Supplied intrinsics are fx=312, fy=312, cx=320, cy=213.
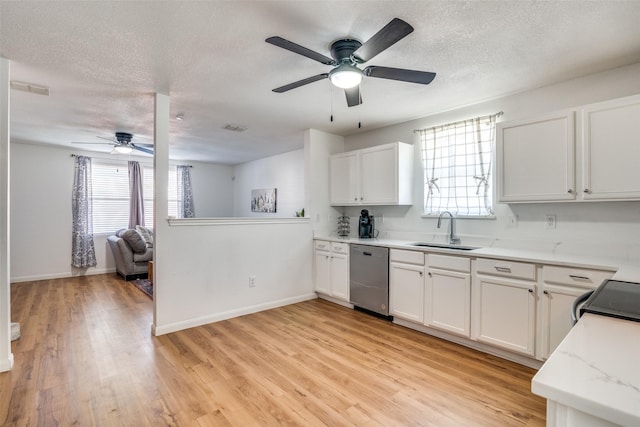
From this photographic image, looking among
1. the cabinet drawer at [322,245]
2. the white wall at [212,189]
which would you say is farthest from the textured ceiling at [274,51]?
the white wall at [212,189]

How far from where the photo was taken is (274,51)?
2.31m

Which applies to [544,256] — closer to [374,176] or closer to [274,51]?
[374,176]

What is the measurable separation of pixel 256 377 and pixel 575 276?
2439 mm

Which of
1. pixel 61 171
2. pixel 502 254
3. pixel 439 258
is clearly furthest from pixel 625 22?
pixel 61 171

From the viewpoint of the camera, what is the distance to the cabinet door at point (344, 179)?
4.29 meters

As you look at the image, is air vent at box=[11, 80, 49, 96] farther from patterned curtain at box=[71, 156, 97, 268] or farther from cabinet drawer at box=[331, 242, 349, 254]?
cabinet drawer at box=[331, 242, 349, 254]

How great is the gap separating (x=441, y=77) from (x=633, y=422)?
108 inches

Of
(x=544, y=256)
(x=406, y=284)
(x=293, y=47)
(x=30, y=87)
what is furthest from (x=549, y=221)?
(x=30, y=87)

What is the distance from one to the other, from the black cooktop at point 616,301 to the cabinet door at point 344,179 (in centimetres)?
292

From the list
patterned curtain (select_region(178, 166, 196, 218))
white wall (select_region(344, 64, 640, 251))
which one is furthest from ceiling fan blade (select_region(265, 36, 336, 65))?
patterned curtain (select_region(178, 166, 196, 218))

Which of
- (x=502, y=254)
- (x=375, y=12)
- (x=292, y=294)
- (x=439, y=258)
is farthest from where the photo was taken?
(x=292, y=294)

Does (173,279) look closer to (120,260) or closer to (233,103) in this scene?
(233,103)

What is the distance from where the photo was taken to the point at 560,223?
2.79 m

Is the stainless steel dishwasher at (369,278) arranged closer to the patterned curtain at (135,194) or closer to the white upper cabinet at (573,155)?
the white upper cabinet at (573,155)
